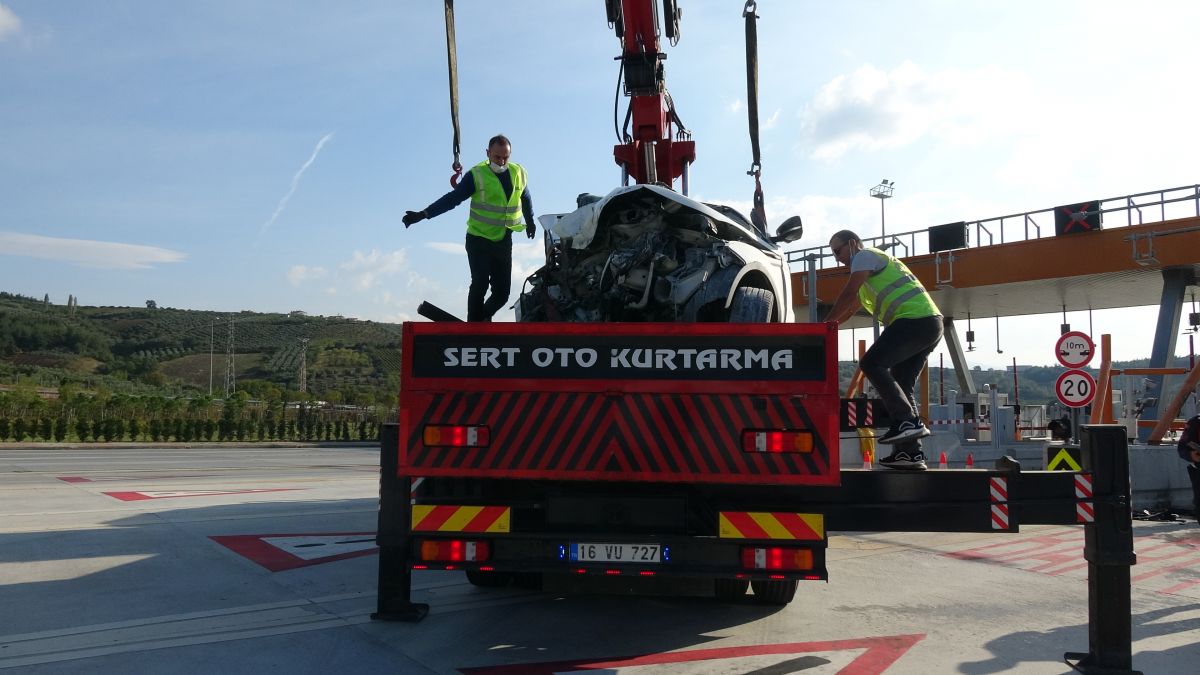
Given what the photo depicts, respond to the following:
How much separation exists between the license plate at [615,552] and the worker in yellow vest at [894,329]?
154 centimetres

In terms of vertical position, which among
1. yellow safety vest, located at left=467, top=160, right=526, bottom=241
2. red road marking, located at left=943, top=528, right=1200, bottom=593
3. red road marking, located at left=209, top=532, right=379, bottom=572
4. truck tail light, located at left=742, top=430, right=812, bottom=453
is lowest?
red road marking, located at left=943, top=528, right=1200, bottom=593

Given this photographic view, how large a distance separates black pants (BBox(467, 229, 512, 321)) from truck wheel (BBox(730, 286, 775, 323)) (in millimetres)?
1814

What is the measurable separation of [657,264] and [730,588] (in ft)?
7.43

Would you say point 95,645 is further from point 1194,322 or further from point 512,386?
point 1194,322

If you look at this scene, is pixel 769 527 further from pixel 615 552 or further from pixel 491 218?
pixel 491 218

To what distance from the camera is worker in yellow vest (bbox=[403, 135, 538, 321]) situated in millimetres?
6520

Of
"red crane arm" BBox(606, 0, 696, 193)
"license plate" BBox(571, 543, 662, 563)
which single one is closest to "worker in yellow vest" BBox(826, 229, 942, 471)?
"license plate" BBox(571, 543, 662, 563)

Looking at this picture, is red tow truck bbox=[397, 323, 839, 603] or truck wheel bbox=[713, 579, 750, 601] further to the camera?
truck wheel bbox=[713, 579, 750, 601]

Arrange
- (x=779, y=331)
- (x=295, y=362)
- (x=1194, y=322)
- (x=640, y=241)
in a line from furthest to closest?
(x=295, y=362), (x=1194, y=322), (x=640, y=241), (x=779, y=331)

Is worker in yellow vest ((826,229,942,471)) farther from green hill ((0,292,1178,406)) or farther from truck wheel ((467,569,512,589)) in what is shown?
green hill ((0,292,1178,406))

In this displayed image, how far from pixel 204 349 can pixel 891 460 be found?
89.0m

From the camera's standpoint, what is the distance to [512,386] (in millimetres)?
→ 4625

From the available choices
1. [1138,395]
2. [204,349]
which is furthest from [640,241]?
[204,349]


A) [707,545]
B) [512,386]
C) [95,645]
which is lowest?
[95,645]
